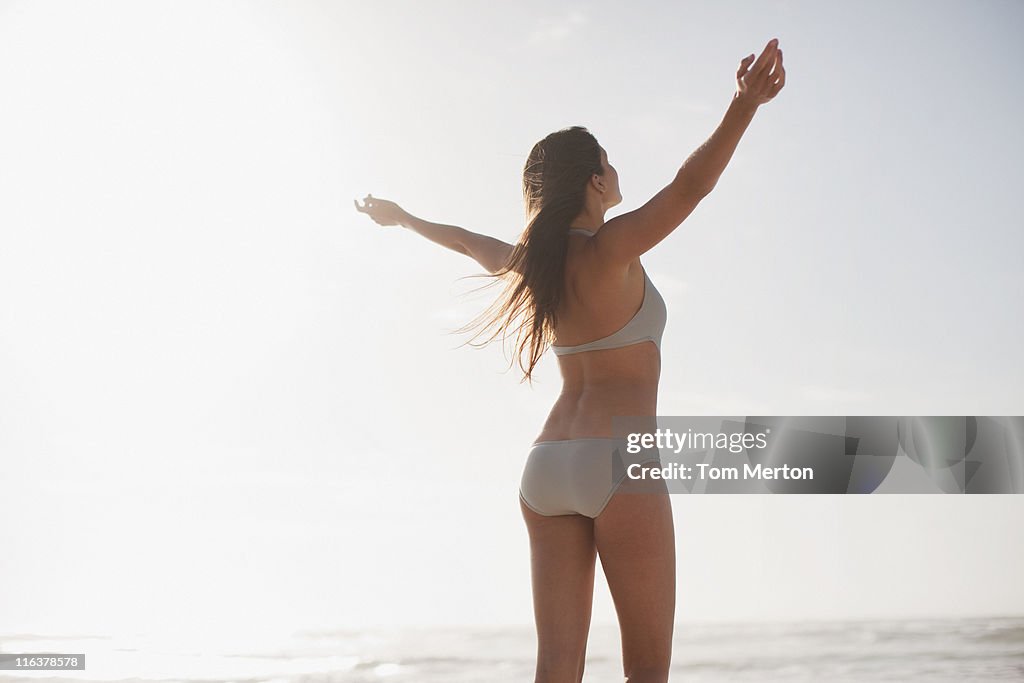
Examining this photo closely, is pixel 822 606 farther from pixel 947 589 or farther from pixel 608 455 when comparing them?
pixel 608 455

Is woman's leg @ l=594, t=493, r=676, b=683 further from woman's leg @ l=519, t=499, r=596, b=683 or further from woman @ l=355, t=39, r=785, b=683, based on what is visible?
woman's leg @ l=519, t=499, r=596, b=683

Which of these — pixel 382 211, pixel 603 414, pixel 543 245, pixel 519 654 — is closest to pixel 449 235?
pixel 382 211

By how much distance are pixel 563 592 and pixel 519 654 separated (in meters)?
9.05

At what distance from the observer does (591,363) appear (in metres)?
2.21

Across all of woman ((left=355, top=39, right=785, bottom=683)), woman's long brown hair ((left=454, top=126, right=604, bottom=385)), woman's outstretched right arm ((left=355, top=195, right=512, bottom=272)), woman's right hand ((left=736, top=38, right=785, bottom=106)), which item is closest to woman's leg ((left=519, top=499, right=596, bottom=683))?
woman ((left=355, top=39, right=785, bottom=683))

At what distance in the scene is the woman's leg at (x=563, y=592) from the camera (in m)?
2.15

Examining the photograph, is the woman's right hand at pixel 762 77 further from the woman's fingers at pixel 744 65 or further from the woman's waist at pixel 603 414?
the woman's waist at pixel 603 414

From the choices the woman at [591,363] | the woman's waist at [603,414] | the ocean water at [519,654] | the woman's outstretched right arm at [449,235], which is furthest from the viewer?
the ocean water at [519,654]

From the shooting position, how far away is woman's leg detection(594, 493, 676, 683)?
205 centimetres

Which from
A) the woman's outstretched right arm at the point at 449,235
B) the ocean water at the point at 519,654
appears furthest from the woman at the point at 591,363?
the ocean water at the point at 519,654

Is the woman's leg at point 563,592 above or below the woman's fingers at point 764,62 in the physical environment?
below

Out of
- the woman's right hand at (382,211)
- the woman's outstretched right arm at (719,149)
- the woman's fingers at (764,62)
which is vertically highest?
the woman's right hand at (382,211)

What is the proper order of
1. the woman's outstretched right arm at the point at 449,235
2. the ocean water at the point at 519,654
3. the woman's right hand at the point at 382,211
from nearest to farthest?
the woman's outstretched right arm at the point at 449,235
the woman's right hand at the point at 382,211
the ocean water at the point at 519,654

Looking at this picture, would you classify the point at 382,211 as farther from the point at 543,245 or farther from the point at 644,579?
the point at 644,579
